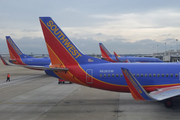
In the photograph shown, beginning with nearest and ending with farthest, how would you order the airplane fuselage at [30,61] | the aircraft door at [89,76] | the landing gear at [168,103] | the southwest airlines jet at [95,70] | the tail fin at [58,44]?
the landing gear at [168,103]
the southwest airlines jet at [95,70]
the aircraft door at [89,76]
the tail fin at [58,44]
the airplane fuselage at [30,61]

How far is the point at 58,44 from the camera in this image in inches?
719

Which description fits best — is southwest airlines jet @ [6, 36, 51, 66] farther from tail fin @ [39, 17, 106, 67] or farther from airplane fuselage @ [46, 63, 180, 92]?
airplane fuselage @ [46, 63, 180, 92]

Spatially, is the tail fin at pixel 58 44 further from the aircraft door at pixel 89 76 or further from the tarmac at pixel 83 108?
the tarmac at pixel 83 108

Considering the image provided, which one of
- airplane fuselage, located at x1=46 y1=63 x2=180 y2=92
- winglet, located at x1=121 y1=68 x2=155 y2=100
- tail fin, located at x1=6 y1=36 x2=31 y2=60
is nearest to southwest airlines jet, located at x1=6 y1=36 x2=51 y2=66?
tail fin, located at x1=6 y1=36 x2=31 y2=60

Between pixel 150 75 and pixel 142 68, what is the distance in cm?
104

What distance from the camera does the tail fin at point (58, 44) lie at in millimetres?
18250

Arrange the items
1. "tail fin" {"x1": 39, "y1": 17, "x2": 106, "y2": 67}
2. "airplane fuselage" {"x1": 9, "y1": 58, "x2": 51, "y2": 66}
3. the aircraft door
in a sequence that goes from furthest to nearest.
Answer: "airplane fuselage" {"x1": 9, "y1": 58, "x2": 51, "y2": 66} → "tail fin" {"x1": 39, "y1": 17, "x2": 106, "y2": 67} → the aircraft door

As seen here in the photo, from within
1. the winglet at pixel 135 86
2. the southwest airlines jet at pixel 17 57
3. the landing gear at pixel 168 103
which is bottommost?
the landing gear at pixel 168 103

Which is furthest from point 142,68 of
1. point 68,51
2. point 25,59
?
point 25,59

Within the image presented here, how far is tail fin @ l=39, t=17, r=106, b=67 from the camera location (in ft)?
59.9

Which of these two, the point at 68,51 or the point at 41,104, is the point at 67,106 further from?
the point at 68,51

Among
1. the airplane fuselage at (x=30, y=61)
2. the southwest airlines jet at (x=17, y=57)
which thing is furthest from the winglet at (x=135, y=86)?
the southwest airlines jet at (x=17, y=57)

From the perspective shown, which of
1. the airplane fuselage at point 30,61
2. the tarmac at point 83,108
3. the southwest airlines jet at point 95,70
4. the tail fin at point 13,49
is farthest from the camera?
the airplane fuselage at point 30,61

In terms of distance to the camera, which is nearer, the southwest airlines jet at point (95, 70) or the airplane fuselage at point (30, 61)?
the southwest airlines jet at point (95, 70)
